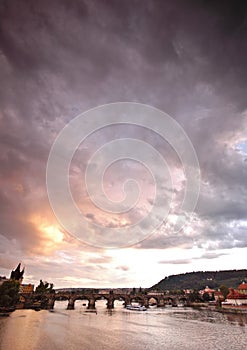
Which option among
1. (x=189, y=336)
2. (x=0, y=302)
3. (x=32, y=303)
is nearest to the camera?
(x=189, y=336)

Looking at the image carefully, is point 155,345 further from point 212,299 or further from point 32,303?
point 212,299

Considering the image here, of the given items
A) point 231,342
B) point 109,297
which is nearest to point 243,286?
point 109,297

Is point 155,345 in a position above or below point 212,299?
below

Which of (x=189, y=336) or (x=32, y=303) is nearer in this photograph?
(x=189, y=336)

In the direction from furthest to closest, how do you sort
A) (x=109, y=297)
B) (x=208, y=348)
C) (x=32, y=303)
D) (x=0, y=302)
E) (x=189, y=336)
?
(x=109, y=297) → (x=32, y=303) → (x=0, y=302) → (x=189, y=336) → (x=208, y=348)

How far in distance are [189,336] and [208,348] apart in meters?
11.1

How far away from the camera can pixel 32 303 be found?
127125mm

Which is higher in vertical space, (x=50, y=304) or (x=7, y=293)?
(x=50, y=304)

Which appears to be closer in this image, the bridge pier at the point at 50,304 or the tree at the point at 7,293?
the tree at the point at 7,293

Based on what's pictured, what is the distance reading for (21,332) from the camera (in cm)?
4575

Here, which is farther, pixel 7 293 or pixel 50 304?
pixel 50 304

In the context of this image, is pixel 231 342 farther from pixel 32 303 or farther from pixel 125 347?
pixel 32 303

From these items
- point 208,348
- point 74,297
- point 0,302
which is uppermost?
point 74,297

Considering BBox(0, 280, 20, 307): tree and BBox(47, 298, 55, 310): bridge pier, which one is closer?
BBox(0, 280, 20, 307): tree
